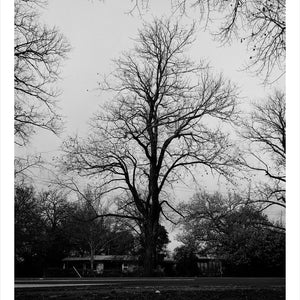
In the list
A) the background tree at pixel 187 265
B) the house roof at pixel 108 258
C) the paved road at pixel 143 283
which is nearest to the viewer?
the paved road at pixel 143 283

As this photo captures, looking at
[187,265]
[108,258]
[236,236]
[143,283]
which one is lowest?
[108,258]

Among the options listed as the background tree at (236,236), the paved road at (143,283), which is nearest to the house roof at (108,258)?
the background tree at (236,236)

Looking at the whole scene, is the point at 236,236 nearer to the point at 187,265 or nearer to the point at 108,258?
the point at 187,265

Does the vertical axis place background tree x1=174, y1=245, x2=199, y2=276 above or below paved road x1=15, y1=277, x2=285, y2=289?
below

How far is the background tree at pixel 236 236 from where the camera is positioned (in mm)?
35156

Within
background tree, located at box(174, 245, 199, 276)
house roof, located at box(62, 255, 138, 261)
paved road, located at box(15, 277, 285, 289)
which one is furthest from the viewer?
house roof, located at box(62, 255, 138, 261)

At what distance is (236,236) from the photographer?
123 feet

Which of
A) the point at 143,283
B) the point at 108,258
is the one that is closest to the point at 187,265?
the point at 108,258

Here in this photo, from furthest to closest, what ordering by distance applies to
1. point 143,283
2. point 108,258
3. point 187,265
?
1. point 108,258
2. point 187,265
3. point 143,283

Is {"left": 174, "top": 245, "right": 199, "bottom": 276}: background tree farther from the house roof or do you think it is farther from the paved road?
the paved road

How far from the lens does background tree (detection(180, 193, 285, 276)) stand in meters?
35.2

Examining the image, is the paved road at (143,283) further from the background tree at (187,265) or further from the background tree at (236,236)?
the background tree at (187,265)

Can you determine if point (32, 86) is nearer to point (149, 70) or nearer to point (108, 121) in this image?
point (108, 121)

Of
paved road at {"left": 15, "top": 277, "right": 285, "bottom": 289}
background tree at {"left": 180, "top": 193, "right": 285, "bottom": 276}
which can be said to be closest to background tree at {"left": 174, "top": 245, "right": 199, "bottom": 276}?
background tree at {"left": 180, "top": 193, "right": 285, "bottom": 276}
